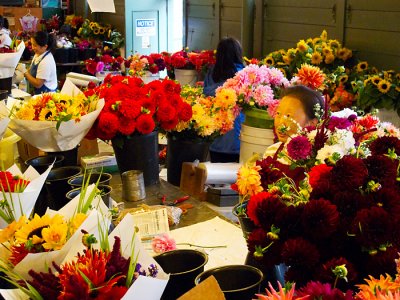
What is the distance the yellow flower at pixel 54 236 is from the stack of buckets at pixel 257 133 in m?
1.79

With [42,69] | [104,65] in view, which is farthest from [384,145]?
[104,65]

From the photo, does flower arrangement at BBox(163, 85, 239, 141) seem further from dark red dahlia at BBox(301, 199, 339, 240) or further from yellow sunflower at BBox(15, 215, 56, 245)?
dark red dahlia at BBox(301, 199, 339, 240)

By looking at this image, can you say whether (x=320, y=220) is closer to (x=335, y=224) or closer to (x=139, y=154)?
(x=335, y=224)

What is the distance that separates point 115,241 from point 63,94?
5.55ft

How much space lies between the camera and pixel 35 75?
6.32 meters

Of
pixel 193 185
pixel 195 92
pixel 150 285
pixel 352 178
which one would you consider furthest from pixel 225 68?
pixel 150 285

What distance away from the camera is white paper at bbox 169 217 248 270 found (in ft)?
6.55

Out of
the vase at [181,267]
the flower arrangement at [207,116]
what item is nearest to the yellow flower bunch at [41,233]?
the vase at [181,267]

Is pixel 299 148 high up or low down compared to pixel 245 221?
up

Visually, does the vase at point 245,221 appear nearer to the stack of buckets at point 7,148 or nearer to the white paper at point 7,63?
the stack of buckets at point 7,148

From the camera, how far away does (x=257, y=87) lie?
3076 mm

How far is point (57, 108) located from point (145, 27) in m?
6.57

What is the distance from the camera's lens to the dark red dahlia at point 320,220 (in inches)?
47.7

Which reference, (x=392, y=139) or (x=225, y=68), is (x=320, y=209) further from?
(x=225, y=68)
